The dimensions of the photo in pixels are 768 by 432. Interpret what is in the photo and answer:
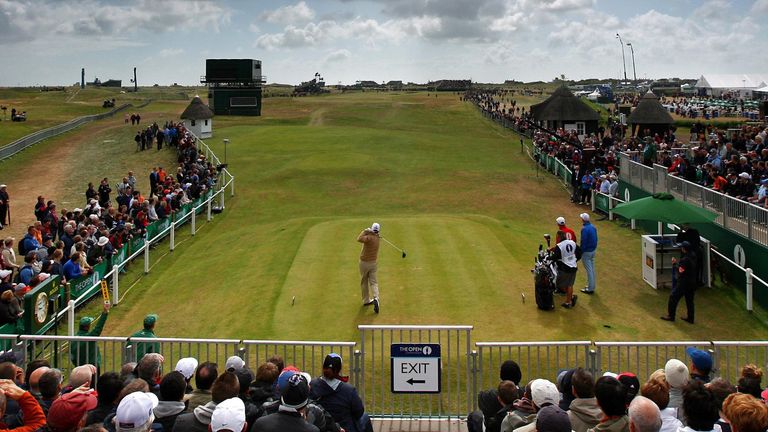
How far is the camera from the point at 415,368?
9.09m

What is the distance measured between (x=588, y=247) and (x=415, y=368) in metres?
7.88

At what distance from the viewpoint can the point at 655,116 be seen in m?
44.6

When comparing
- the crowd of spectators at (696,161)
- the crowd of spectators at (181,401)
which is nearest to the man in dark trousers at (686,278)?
the crowd of spectators at (696,161)

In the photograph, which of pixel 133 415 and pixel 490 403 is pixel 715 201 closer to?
pixel 490 403

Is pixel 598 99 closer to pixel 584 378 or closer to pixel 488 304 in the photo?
pixel 488 304

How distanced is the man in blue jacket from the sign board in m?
7.54

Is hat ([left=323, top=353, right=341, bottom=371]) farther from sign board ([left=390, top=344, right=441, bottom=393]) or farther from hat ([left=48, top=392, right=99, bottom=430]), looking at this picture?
hat ([left=48, top=392, right=99, bottom=430])

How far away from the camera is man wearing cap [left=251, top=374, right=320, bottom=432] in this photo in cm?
597

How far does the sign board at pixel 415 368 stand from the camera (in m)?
9.02

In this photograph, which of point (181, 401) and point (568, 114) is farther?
point (568, 114)

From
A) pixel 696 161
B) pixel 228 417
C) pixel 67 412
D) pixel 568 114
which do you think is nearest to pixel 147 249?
pixel 67 412

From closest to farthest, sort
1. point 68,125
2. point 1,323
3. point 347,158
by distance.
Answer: point 1,323, point 347,158, point 68,125

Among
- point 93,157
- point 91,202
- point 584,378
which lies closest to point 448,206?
point 91,202

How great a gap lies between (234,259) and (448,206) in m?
11.5
